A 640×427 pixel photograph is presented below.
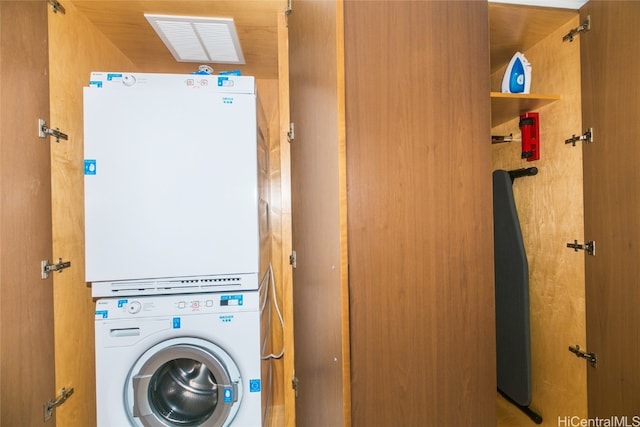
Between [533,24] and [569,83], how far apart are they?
0.36 meters

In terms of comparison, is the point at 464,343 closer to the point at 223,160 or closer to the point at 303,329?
the point at 303,329

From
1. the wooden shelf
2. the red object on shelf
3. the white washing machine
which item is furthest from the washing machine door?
the red object on shelf

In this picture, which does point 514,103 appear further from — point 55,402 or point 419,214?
point 55,402

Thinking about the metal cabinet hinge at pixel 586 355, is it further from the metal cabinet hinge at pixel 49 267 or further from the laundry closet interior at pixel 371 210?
the metal cabinet hinge at pixel 49 267

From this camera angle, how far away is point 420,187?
91 cm

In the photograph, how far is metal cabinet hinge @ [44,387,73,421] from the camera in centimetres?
112

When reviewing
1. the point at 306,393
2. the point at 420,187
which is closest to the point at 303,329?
A: the point at 306,393

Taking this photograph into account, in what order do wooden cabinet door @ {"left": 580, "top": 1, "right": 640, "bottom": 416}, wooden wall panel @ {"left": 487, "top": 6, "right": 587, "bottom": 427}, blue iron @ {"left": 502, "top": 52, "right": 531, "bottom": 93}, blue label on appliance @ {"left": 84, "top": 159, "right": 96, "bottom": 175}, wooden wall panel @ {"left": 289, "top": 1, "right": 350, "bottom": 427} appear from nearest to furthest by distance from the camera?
wooden wall panel @ {"left": 289, "top": 1, "right": 350, "bottom": 427} → wooden cabinet door @ {"left": 580, "top": 1, "right": 640, "bottom": 416} → blue label on appliance @ {"left": 84, "top": 159, "right": 96, "bottom": 175} → wooden wall panel @ {"left": 487, "top": 6, "right": 587, "bottom": 427} → blue iron @ {"left": 502, "top": 52, "right": 531, "bottom": 93}

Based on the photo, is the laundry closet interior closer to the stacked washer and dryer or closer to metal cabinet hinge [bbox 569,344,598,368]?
metal cabinet hinge [bbox 569,344,598,368]

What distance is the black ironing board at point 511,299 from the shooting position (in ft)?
4.89

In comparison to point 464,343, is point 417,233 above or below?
above

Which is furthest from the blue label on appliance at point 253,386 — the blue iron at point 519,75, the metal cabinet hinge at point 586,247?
the blue iron at point 519,75

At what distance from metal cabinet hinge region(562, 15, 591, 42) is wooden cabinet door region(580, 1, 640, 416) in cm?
2

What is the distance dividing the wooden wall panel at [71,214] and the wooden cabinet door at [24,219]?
0.06 meters
